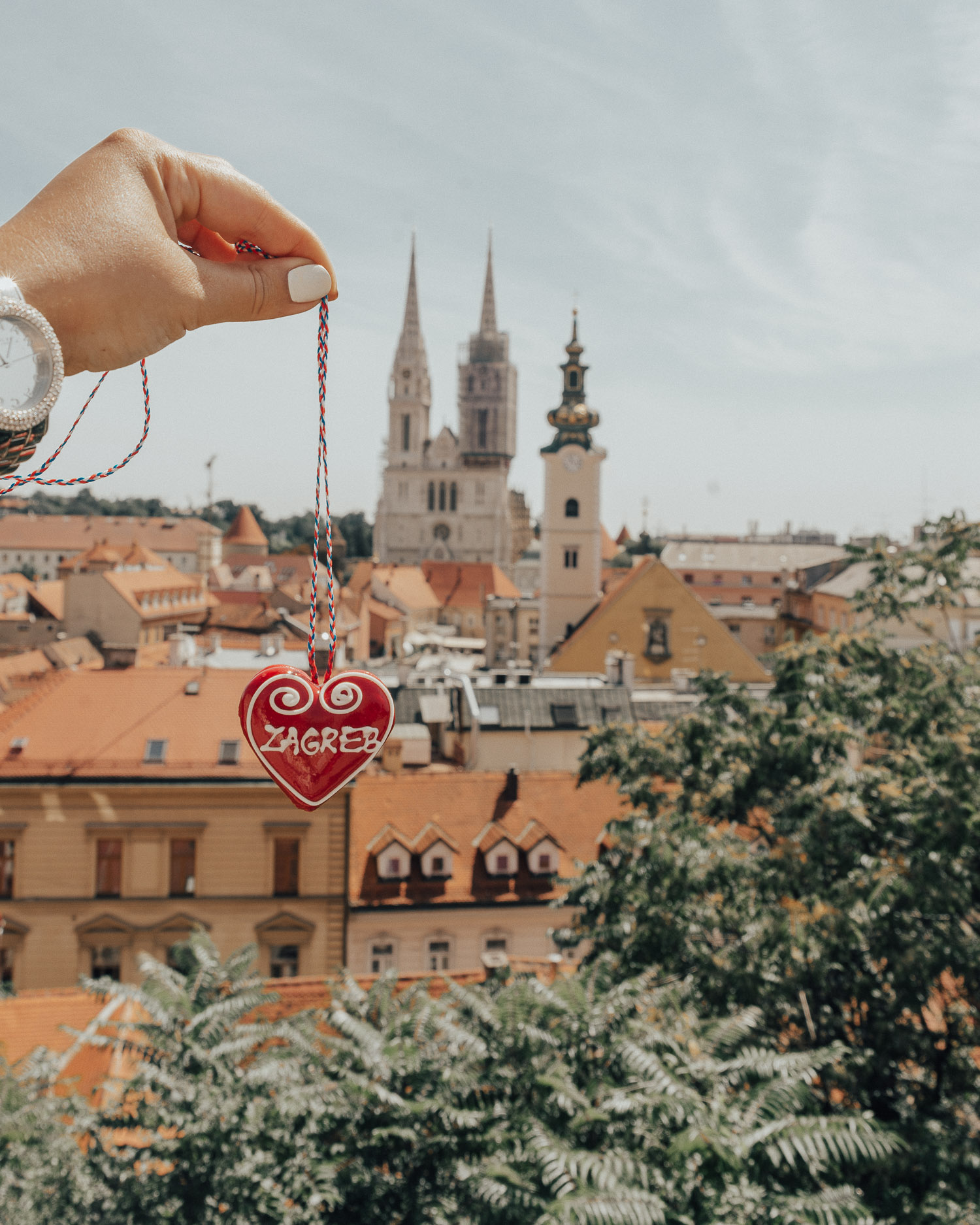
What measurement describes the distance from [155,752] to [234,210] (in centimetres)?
1661

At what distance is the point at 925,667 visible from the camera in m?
10.6

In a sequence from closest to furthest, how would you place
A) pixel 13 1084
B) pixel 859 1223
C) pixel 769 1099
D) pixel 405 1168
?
pixel 859 1223, pixel 769 1099, pixel 405 1168, pixel 13 1084

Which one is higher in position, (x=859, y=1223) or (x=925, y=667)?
(x=925, y=667)

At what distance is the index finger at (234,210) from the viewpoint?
212 cm

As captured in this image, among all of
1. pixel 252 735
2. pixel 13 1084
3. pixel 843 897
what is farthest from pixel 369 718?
pixel 13 1084

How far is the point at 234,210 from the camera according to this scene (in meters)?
2.18

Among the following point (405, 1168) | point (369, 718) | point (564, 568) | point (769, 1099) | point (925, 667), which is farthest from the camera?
point (564, 568)

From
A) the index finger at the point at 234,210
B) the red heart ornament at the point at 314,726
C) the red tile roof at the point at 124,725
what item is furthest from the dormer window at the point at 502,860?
the index finger at the point at 234,210

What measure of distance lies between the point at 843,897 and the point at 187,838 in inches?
494

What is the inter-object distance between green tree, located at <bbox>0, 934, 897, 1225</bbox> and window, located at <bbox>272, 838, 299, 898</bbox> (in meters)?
7.88

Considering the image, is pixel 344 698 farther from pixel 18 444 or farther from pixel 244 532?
pixel 244 532

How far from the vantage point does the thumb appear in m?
2.18

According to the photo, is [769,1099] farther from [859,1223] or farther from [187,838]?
[187,838]

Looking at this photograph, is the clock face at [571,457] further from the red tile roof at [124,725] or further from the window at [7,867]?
the window at [7,867]
